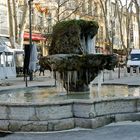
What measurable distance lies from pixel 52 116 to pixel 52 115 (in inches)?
0.8

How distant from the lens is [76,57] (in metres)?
12.1

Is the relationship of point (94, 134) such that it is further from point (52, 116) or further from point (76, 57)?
point (76, 57)

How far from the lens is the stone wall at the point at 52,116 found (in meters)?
9.69

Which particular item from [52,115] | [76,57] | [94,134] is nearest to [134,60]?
[76,57]

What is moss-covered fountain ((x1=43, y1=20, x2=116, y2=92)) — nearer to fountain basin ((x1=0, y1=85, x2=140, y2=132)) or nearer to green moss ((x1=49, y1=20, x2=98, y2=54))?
green moss ((x1=49, y1=20, x2=98, y2=54))

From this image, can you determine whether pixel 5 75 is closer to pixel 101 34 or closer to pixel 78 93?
pixel 78 93

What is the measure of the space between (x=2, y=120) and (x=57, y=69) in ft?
9.40

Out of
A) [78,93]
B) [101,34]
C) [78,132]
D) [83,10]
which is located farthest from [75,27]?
[101,34]

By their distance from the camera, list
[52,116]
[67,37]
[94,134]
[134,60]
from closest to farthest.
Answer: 1. [94,134]
2. [52,116]
3. [67,37]
4. [134,60]

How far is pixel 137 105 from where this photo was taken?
34.3 ft

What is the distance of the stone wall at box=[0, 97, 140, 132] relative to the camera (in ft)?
31.8

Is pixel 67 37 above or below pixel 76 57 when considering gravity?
above

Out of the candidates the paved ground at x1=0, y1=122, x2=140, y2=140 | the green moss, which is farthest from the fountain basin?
the green moss

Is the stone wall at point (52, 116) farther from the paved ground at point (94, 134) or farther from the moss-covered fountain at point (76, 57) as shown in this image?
the moss-covered fountain at point (76, 57)
